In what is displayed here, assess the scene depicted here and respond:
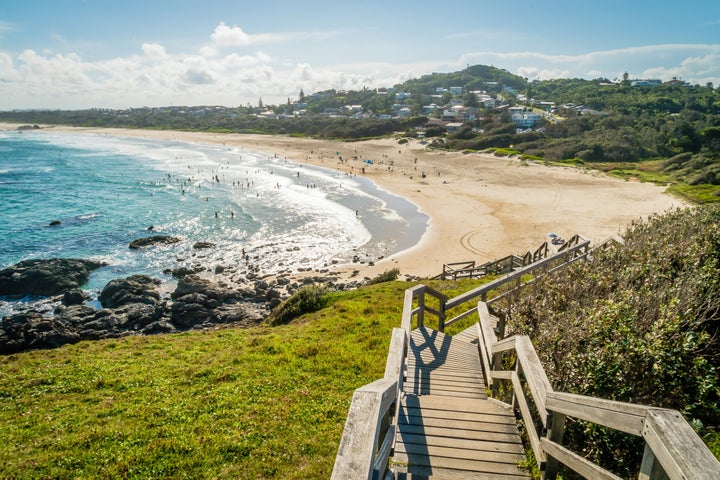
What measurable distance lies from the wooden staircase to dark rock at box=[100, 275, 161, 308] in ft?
74.7

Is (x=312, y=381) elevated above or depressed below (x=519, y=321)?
below

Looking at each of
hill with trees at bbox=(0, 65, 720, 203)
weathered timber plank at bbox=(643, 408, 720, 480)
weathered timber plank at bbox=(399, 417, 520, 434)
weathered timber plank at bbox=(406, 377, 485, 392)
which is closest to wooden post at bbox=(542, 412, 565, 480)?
weathered timber plank at bbox=(399, 417, 520, 434)

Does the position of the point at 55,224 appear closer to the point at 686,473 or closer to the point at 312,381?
the point at 312,381

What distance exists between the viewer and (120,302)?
23.9 metres

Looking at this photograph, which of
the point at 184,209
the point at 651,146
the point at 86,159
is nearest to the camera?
the point at 184,209

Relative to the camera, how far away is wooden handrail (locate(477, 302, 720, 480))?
228 centimetres

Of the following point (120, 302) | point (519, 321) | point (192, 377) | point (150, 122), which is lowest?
point (120, 302)

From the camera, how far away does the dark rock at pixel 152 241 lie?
3482cm

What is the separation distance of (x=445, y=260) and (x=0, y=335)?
89.0 ft

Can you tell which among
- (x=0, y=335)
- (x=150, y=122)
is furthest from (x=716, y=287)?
(x=150, y=122)

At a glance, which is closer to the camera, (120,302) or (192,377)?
(192,377)

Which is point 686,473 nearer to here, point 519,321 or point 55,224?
point 519,321

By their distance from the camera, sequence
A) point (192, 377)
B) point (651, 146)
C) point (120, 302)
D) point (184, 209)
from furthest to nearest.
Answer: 1. point (651, 146)
2. point (184, 209)
3. point (120, 302)
4. point (192, 377)

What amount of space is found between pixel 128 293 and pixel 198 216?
2082 centimetres
